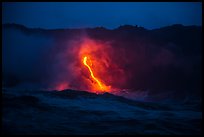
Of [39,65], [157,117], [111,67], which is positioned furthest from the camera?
[39,65]

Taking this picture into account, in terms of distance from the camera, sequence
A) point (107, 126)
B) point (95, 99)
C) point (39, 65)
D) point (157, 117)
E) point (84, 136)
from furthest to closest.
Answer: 1. point (39, 65)
2. point (95, 99)
3. point (157, 117)
4. point (107, 126)
5. point (84, 136)

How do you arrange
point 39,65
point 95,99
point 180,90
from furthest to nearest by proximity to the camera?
1. point 39,65
2. point 180,90
3. point 95,99

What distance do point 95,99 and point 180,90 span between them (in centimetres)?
1418

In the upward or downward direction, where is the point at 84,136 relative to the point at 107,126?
downward

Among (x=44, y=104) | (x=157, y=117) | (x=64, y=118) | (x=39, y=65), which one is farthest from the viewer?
(x=39, y=65)

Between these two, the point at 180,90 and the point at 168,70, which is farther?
the point at 168,70

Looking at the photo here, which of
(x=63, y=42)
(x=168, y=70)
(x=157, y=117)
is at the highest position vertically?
(x=63, y=42)

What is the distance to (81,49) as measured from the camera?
140 feet

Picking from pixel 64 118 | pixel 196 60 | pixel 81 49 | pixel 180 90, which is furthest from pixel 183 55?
pixel 64 118

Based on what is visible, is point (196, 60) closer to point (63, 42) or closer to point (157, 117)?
point (63, 42)

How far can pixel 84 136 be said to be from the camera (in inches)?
562

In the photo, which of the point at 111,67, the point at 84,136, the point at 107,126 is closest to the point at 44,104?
the point at 107,126

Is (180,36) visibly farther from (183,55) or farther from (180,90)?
(180,90)

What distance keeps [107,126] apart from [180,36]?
31773 mm
